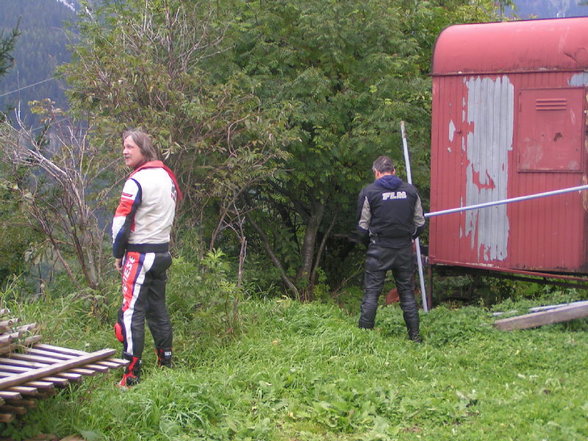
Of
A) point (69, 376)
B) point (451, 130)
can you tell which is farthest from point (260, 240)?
point (69, 376)

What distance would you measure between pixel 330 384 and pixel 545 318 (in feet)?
8.76

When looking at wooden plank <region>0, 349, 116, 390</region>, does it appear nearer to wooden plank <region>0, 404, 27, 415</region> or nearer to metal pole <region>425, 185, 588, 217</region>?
wooden plank <region>0, 404, 27, 415</region>

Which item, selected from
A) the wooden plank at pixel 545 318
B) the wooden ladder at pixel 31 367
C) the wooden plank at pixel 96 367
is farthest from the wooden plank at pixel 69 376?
the wooden plank at pixel 545 318

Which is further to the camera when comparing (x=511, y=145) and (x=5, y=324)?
(x=511, y=145)

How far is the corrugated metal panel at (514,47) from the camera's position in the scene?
7.62m

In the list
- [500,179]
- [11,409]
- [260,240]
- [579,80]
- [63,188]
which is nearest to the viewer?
[11,409]

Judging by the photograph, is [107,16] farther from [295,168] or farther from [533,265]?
[533,265]

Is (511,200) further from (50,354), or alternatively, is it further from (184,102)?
(50,354)

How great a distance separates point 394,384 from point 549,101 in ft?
12.7

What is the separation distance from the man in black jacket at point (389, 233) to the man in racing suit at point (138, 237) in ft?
6.97

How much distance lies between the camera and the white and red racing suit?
5535 millimetres

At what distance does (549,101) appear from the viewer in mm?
7711

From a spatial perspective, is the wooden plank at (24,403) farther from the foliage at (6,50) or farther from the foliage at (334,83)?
the foliage at (6,50)

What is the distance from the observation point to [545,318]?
6.94 metres
